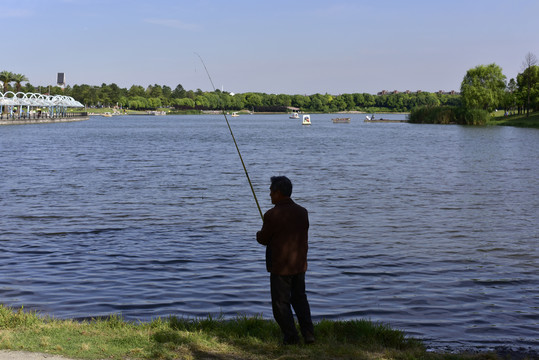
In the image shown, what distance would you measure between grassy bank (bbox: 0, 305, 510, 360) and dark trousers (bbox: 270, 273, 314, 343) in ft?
0.61

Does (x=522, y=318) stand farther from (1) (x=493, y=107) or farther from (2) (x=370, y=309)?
(1) (x=493, y=107)

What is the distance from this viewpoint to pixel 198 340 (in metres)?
7.47

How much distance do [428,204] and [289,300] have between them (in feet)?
60.8

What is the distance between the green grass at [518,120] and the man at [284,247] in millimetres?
117265

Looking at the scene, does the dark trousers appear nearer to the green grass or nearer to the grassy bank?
the grassy bank

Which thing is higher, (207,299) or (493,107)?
(493,107)

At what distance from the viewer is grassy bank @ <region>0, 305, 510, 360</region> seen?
693cm

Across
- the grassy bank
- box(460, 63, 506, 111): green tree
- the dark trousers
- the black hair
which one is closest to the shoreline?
box(460, 63, 506, 111): green tree

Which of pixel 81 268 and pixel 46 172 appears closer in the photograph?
pixel 81 268

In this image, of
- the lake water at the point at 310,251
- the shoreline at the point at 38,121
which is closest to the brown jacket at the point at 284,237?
the lake water at the point at 310,251

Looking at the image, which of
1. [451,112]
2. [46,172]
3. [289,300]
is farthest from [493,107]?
[289,300]


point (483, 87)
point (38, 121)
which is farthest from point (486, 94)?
point (38, 121)

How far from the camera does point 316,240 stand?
17.3m

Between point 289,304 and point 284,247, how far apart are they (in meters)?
0.70
